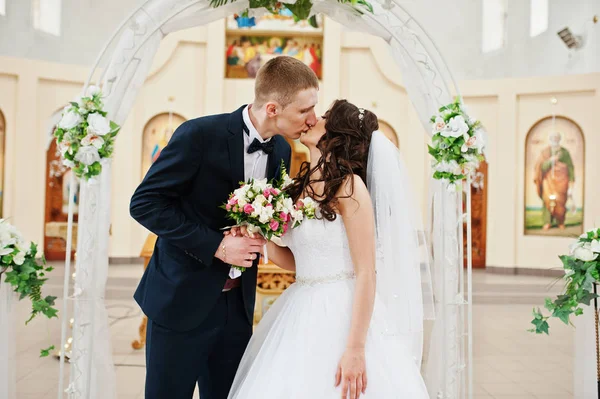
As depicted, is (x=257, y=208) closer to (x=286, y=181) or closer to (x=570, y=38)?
(x=286, y=181)

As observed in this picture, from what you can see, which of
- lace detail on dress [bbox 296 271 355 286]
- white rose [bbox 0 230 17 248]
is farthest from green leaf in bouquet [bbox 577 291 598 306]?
white rose [bbox 0 230 17 248]

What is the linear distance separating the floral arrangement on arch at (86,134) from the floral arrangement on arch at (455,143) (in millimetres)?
2366

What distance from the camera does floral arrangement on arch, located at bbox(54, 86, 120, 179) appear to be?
3824 millimetres

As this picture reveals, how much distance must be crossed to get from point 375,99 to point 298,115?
1194cm

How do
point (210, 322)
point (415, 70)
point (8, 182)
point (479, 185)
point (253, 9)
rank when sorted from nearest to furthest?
point (210, 322), point (253, 9), point (415, 70), point (8, 182), point (479, 185)

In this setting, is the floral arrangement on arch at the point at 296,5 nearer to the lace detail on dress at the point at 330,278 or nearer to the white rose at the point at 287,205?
the white rose at the point at 287,205

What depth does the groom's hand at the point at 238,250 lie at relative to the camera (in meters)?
2.49

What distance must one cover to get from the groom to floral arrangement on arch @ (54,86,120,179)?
1445mm

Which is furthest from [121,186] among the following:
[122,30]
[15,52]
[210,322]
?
[210,322]

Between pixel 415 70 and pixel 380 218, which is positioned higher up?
pixel 415 70

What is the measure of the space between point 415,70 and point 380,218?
1991mm

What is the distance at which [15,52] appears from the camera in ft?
41.2

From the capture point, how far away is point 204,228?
2527 mm

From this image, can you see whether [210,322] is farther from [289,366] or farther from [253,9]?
[253,9]
